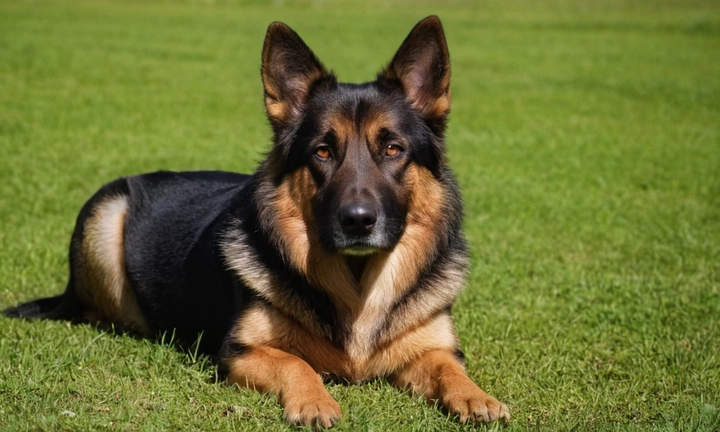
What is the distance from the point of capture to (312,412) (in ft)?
15.0

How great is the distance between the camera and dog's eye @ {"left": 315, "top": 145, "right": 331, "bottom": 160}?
5297mm

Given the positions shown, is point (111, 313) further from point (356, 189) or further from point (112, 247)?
point (356, 189)

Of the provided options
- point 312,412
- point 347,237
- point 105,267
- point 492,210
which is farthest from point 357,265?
point 492,210

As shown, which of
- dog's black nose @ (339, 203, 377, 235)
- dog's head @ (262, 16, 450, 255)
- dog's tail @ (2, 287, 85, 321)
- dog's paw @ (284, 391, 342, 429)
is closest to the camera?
dog's paw @ (284, 391, 342, 429)

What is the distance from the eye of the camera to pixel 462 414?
475cm

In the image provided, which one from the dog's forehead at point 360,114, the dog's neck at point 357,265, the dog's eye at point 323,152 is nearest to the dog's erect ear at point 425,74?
the dog's forehead at point 360,114

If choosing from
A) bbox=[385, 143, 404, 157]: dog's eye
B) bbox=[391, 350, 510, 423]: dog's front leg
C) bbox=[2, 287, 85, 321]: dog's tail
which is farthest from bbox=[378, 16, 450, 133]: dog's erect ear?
bbox=[2, 287, 85, 321]: dog's tail

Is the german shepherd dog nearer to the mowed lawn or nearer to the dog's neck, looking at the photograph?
the dog's neck

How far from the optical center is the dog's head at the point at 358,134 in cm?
507

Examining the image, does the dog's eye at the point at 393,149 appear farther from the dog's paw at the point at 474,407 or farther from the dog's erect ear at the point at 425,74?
the dog's paw at the point at 474,407

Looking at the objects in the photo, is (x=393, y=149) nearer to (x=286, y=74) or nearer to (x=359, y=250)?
(x=359, y=250)

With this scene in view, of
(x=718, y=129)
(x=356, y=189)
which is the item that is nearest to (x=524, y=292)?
(x=356, y=189)

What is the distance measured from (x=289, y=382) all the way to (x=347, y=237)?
2.90ft

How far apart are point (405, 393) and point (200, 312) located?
5.52 feet
